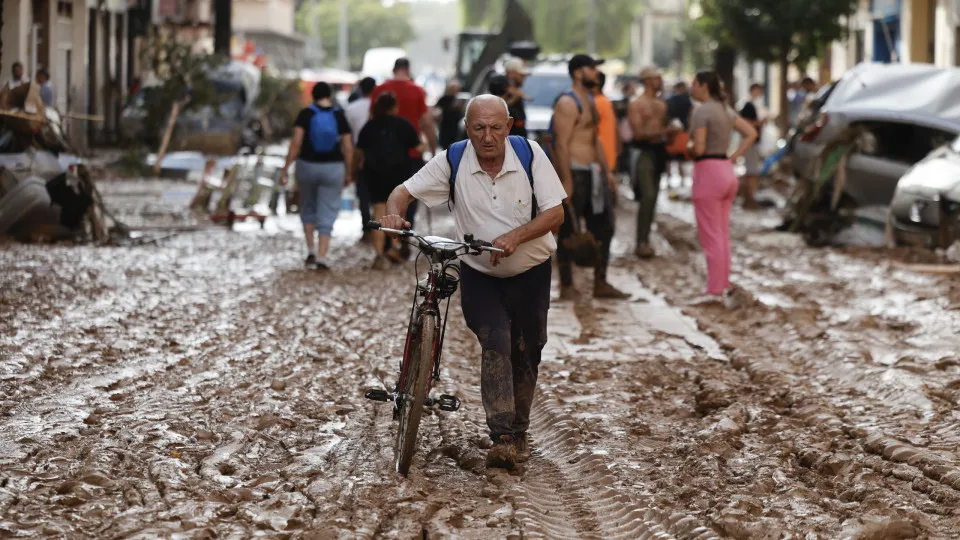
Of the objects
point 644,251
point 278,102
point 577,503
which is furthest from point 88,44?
point 577,503

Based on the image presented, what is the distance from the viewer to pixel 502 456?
668cm

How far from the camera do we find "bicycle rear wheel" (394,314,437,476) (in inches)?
255

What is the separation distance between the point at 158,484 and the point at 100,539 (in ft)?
2.69

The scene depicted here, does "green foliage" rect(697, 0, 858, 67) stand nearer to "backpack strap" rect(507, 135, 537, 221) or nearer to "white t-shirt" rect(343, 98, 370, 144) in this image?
"white t-shirt" rect(343, 98, 370, 144)

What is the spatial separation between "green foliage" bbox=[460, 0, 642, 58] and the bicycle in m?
66.1

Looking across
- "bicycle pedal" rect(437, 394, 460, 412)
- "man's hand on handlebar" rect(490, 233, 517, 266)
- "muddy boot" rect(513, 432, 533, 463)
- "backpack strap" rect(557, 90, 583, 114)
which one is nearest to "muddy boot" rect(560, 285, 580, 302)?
"backpack strap" rect(557, 90, 583, 114)

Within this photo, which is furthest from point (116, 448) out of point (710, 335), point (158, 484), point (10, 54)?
point (10, 54)

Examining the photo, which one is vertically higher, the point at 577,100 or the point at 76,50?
the point at 76,50

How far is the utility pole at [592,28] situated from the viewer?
303 ft

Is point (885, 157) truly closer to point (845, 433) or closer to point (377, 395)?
point (845, 433)

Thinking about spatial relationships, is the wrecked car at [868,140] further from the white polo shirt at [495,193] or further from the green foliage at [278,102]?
the green foliage at [278,102]

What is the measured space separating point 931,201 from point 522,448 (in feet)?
28.1

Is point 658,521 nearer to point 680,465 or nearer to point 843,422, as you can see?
point 680,465

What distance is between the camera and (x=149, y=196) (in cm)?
2378
